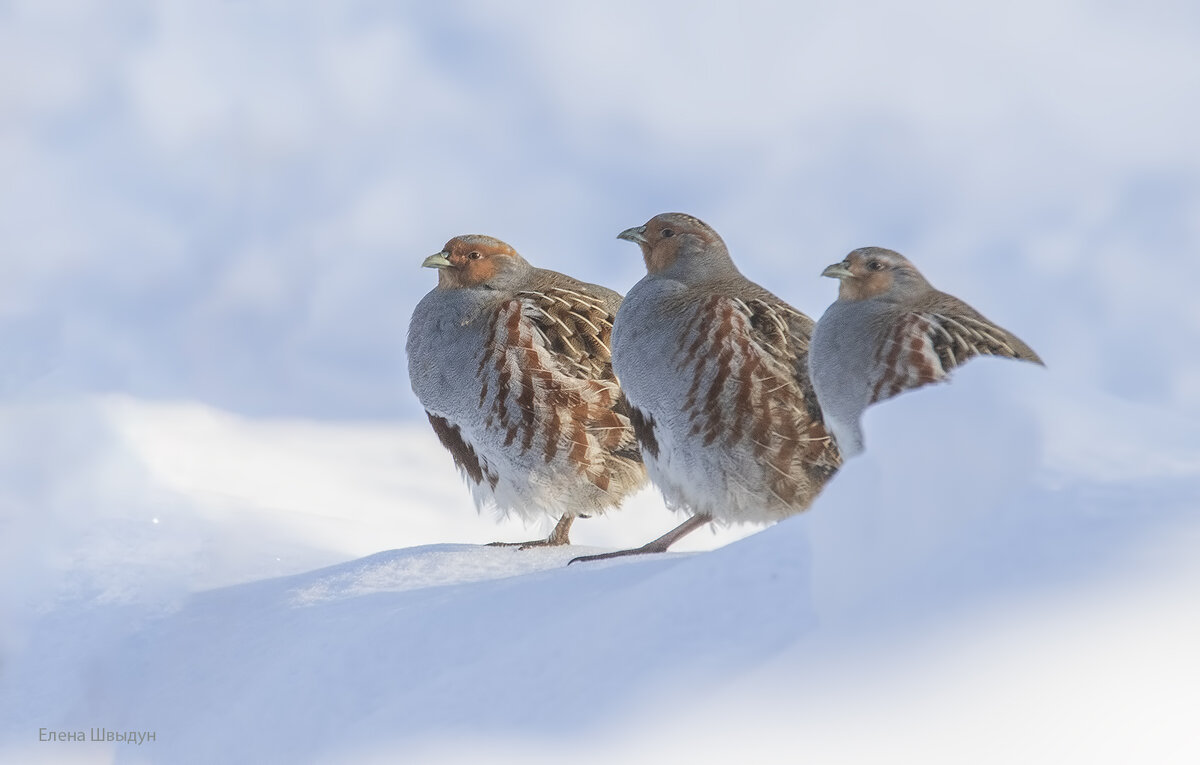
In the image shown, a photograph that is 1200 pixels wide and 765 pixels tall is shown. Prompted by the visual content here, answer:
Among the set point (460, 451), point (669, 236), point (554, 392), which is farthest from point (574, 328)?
point (460, 451)

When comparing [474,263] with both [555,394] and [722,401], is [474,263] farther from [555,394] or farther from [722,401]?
[722,401]

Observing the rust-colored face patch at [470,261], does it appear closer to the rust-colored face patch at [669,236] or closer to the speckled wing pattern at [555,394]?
the speckled wing pattern at [555,394]

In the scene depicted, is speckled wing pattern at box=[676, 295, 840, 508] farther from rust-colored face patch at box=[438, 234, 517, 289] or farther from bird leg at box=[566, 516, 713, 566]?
rust-colored face patch at box=[438, 234, 517, 289]

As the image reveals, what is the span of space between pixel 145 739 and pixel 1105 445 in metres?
3.64

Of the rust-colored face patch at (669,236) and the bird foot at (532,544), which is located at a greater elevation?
the rust-colored face patch at (669,236)

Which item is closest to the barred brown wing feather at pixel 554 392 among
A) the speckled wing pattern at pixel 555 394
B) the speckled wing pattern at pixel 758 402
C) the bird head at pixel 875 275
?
the speckled wing pattern at pixel 555 394

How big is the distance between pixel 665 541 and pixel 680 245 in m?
1.53

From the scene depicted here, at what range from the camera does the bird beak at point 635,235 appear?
6.26 m

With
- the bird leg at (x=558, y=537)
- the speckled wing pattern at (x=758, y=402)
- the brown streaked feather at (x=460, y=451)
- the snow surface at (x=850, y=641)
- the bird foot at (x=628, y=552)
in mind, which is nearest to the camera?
the snow surface at (x=850, y=641)

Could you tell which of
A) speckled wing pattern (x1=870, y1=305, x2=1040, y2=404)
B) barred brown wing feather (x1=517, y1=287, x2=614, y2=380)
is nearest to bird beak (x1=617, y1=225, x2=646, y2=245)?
barred brown wing feather (x1=517, y1=287, x2=614, y2=380)

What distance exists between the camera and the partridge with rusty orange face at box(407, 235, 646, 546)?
21.0 feet

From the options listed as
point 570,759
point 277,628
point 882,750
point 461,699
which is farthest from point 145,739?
point 882,750

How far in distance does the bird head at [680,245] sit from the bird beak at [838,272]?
76 cm

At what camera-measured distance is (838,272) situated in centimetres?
549
